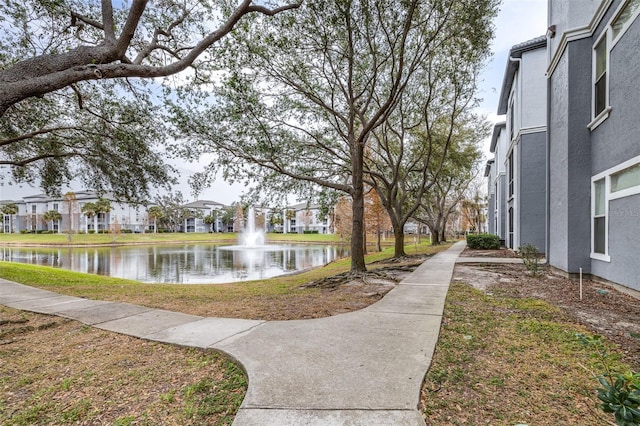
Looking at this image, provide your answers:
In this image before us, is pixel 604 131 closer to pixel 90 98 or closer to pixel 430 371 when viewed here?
pixel 430 371

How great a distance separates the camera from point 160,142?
9.91 m

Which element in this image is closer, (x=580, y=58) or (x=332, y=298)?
(x=332, y=298)

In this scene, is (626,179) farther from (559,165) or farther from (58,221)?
(58,221)

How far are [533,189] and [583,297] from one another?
9.32 m

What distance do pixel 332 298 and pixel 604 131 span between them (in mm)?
7182

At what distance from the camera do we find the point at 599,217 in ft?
24.6

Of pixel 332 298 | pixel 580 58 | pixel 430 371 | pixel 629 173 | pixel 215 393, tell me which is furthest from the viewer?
pixel 580 58

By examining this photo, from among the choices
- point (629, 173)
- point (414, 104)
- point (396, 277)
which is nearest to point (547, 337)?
point (629, 173)

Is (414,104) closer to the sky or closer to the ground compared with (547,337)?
closer to the sky

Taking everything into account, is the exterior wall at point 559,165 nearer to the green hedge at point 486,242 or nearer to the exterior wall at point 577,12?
the exterior wall at point 577,12

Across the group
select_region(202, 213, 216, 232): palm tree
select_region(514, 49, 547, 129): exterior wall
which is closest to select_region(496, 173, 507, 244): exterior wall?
select_region(514, 49, 547, 129): exterior wall

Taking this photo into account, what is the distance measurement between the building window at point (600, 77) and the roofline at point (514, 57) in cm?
714

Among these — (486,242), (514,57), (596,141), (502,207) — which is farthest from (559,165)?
(502,207)

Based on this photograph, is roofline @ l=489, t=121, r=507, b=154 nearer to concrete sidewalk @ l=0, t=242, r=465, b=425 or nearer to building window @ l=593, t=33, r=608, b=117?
building window @ l=593, t=33, r=608, b=117
